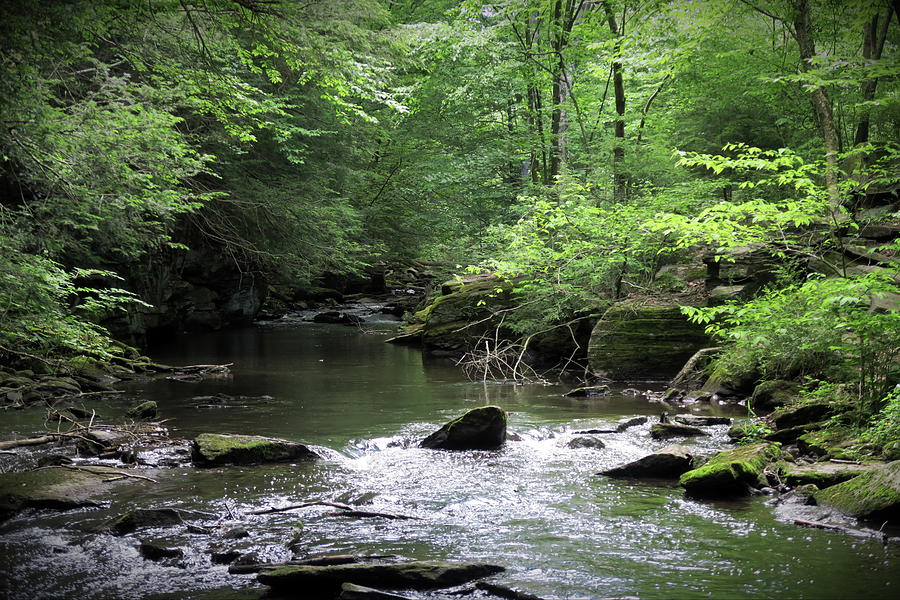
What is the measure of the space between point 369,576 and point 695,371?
10.1 m

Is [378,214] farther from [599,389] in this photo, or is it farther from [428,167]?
[599,389]

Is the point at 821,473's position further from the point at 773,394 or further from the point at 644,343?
the point at 644,343

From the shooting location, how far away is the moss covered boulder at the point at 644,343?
14312 millimetres

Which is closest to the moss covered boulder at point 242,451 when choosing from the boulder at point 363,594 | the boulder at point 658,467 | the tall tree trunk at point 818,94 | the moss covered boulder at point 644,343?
the boulder at point 658,467

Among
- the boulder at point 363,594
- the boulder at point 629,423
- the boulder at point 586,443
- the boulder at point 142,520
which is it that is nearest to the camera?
the boulder at point 363,594

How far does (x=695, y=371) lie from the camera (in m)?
13.3

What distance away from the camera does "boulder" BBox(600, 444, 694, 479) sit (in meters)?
7.62

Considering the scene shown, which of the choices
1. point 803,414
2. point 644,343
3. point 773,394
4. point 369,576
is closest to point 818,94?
point 773,394

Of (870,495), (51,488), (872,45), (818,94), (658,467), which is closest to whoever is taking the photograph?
(870,495)

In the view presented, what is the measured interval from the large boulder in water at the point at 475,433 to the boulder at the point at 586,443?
0.95 m

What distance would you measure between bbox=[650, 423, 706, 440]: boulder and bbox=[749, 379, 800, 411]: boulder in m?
1.77

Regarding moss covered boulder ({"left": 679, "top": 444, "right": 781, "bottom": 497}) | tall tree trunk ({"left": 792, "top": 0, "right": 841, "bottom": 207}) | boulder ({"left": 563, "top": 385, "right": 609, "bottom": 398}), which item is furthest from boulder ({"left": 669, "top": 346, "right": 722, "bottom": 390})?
moss covered boulder ({"left": 679, "top": 444, "right": 781, "bottom": 497})

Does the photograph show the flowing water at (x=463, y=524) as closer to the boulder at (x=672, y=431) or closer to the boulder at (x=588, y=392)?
the boulder at (x=672, y=431)

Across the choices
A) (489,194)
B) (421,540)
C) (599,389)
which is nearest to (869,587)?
(421,540)
